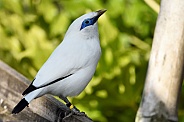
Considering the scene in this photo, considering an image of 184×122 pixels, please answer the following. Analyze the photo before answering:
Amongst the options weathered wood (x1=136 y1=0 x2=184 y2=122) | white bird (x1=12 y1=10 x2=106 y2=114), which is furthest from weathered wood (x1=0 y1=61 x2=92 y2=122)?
weathered wood (x1=136 y1=0 x2=184 y2=122)

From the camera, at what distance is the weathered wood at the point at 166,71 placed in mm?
1411

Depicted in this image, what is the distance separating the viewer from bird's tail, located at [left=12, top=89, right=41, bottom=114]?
1.25 metres

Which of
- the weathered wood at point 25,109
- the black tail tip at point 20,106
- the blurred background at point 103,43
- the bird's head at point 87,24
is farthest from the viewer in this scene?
the blurred background at point 103,43

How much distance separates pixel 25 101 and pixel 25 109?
13 centimetres

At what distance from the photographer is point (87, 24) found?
1.51 meters

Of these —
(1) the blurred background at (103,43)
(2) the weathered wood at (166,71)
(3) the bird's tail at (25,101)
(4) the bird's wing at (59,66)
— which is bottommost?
(1) the blurred background at (103,43)

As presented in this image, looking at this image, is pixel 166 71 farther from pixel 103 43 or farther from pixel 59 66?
pixel 103 43

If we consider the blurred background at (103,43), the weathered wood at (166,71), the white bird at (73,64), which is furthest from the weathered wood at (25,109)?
the blurred background at (103,43)

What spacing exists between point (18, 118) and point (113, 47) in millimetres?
996

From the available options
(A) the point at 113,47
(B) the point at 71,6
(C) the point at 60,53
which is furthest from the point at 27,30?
(C) the point at 60,53

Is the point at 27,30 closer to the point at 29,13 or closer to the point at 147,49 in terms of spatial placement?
the point at 29,13

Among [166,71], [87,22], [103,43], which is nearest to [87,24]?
[87,22]

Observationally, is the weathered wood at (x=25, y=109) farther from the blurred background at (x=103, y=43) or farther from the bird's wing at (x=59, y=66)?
the blurred background at (x=103, y=43)

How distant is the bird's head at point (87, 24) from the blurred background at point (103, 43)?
663 millimetres
